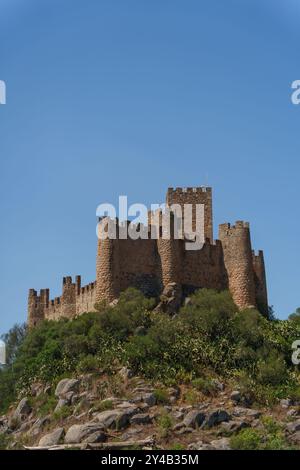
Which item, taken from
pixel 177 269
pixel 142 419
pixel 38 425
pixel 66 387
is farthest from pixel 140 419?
pixel 177 269

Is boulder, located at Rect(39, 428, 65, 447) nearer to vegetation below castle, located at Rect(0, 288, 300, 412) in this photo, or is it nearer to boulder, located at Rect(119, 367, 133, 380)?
boulder, located at Rect(119, 367, 133, 380)

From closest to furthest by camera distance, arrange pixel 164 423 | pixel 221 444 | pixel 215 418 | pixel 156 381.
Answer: pixel 221 444 < pixel 164 423 < pixel 215 418 < pixel 156 381

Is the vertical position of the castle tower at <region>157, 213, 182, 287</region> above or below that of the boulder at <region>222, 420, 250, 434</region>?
above

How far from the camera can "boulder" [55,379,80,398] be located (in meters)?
66.4

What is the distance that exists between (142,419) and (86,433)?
292cm

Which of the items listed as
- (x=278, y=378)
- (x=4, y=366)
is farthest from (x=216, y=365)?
(x=4, y=366)

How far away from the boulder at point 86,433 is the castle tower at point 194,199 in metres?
19.0

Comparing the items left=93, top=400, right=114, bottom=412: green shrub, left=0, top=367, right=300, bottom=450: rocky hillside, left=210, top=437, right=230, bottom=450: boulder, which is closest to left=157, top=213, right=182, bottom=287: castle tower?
left=0, top=367, right=300, bottom=450: rocky hillside

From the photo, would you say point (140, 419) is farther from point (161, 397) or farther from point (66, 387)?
point (66, 387)

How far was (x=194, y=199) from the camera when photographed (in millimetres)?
77375

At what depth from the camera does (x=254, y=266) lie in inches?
2977

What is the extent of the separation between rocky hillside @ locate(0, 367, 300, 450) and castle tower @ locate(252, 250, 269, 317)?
10.3 meters

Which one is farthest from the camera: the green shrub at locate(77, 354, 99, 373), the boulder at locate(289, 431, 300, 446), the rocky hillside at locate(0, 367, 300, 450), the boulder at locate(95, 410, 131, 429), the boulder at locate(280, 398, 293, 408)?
the green shrub at locate(77, 354, 99, 373)

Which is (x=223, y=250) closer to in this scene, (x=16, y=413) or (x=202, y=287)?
(x=202, y=287)
